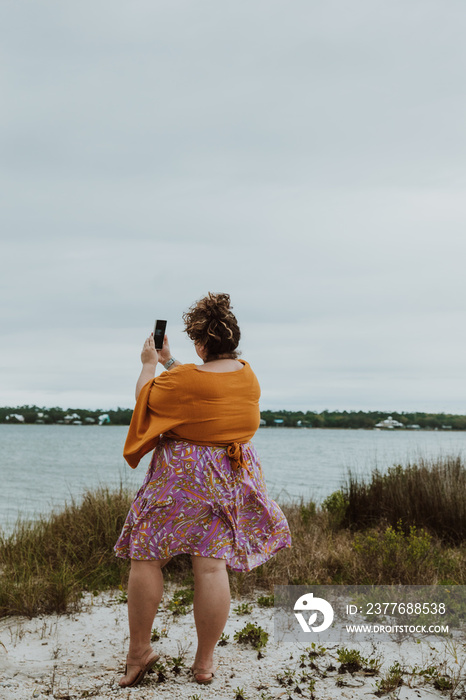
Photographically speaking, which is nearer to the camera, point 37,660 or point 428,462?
point 37,660

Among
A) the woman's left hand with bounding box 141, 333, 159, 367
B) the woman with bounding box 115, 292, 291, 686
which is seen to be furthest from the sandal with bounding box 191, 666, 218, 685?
the woman's left hand with bounding box 141, 333, 159, 367

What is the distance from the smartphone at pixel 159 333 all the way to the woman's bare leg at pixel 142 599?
1221 mm

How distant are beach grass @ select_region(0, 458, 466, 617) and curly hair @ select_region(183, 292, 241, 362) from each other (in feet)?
7.73

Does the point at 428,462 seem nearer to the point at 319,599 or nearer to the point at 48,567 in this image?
the point at 319,599

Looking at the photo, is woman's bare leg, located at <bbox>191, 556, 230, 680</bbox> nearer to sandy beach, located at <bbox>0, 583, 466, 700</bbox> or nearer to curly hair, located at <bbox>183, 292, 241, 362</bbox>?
sandy beach, located at <bbox>0, 583, 466, 700</bbox>

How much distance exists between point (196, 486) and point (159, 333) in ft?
3.12

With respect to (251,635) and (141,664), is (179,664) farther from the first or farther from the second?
(251,635)

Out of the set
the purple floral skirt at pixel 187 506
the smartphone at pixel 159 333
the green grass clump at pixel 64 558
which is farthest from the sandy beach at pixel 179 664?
the smartphone at pixel 159 333

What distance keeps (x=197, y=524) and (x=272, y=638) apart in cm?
139

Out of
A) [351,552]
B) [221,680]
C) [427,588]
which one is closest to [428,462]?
[351,552]

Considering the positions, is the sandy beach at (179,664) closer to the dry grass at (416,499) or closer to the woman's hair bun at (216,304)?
the woman's hair bun at (216,304)

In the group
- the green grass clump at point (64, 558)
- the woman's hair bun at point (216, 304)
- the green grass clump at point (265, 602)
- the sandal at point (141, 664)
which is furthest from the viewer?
the green grass clump at point (265, 602)

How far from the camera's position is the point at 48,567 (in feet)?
17.1

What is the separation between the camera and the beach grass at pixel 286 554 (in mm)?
4684
